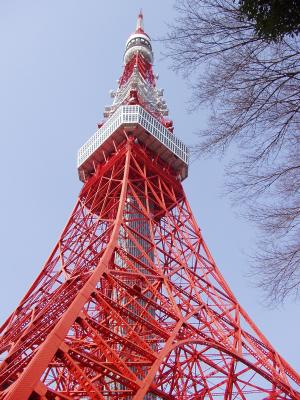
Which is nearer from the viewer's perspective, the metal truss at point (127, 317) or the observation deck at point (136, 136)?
the metal truss at point (127, 317)

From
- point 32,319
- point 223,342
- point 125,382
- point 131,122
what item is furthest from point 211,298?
point 131,122

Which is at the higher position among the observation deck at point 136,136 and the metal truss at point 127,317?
the observation deck at point 136,136

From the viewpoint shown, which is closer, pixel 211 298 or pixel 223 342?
pixel 223 342

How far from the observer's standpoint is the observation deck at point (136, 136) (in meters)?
19.3

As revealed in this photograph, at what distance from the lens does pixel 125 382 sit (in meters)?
9.47

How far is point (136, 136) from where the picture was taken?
63.3 ft

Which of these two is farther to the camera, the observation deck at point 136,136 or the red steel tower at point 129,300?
the observation deck at point 136,136

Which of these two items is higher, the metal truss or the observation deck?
the observation deck

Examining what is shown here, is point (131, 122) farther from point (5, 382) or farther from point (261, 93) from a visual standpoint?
point (261, 93)

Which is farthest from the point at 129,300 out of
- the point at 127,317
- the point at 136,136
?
the point at 136,136

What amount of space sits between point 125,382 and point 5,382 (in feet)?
8.98

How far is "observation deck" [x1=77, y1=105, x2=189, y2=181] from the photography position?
1927cm

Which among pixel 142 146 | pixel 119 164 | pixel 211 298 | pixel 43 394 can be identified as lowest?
pixel 43 394

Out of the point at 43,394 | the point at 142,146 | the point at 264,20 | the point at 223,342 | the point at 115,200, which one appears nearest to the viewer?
the point at 264,20
